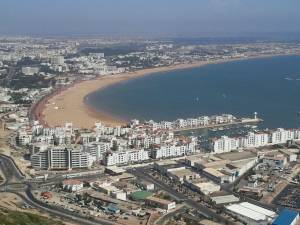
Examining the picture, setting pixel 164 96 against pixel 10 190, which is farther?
pixel 164 96

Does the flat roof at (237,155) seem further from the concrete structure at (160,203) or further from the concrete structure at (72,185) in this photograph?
the concrete structure at (72,185)

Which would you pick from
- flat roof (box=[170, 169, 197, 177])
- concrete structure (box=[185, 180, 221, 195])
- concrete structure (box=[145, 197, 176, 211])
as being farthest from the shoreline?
concrete structure (box=[145, 197, 176, 211])

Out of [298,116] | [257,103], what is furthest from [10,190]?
[257,103]

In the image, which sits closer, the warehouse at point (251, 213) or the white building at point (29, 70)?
the warehouse at point (251, 213)

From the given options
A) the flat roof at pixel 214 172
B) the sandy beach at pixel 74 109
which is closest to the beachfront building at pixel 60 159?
the flat roof at pixel 214 172

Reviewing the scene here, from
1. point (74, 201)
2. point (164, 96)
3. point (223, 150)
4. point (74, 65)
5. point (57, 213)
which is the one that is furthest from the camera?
point (74, 65)

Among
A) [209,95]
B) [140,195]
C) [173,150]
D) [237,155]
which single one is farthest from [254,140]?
[209,95]

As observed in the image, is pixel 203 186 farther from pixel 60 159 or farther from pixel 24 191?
pixel 60 159

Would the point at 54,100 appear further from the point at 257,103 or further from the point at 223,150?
the point at 223,150
